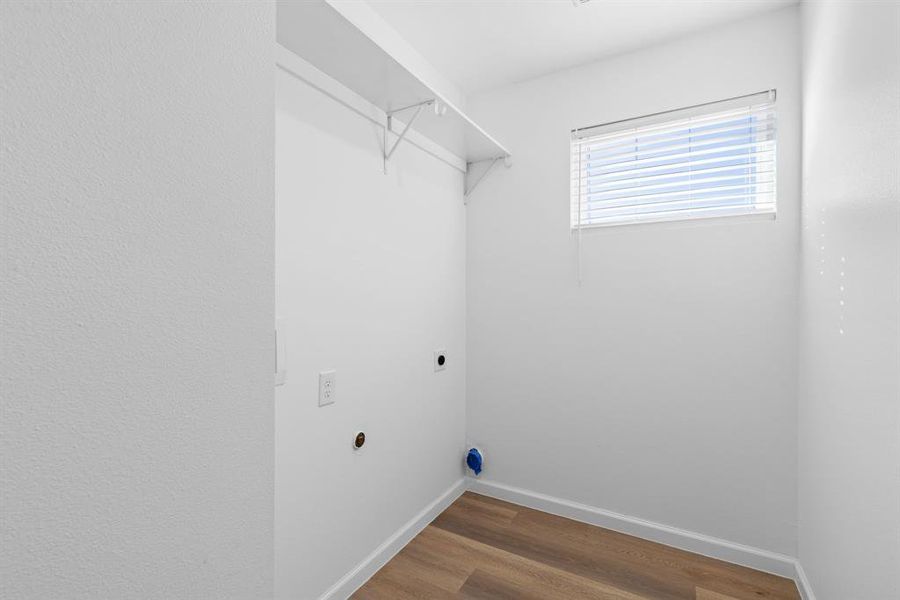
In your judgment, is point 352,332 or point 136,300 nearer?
point 136,300

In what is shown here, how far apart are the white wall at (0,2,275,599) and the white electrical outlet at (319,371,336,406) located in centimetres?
81

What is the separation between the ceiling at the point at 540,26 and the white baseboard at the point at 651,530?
238 cm

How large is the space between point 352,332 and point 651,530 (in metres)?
1.77

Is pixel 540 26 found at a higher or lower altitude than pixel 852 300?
higher

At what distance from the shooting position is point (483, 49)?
2080 mm

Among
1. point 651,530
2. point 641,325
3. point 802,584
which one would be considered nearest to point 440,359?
point 641,325

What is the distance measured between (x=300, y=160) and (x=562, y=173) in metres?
1.42

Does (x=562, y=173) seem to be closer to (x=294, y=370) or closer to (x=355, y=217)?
(x=355, y=217)

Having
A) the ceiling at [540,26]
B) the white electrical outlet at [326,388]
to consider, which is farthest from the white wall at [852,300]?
the white electrical outlet at [326,388]

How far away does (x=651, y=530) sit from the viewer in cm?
204

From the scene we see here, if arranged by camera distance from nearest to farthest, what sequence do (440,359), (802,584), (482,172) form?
(802,584), (440,359), (482,172)

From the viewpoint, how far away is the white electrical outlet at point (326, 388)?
5.11 feet

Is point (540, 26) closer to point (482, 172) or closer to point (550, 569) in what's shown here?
point (482, 172)

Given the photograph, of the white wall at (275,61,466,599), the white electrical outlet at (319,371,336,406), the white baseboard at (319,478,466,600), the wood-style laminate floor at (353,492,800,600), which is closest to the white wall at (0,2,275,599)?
the white wall at (275,61,466,599)
